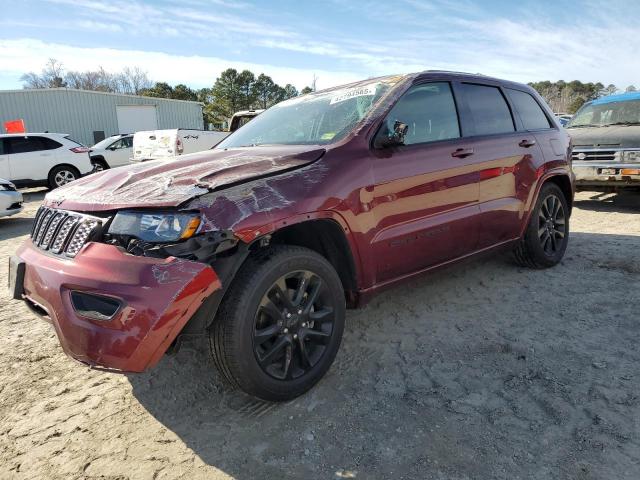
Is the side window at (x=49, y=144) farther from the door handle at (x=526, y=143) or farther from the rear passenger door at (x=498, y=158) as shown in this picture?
the door handle at (x=526, y=143)

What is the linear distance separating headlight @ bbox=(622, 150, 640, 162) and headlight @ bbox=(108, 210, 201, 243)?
728cm

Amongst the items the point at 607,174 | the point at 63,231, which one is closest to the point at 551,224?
the point at 607,174

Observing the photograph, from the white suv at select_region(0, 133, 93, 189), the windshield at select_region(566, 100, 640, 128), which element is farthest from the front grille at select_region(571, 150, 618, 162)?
the white suv at select_region(0, 133, 93, 189)

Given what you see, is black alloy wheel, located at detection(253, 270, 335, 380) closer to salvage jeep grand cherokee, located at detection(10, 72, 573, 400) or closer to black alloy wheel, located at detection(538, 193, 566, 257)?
salvage jeep grand cherokee, located at detection(10, 72, 573, 400)

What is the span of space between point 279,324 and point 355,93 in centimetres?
180

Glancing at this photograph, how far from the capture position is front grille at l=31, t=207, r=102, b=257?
2285mm

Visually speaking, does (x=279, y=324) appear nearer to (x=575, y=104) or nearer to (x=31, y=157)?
(x=31, y=157)

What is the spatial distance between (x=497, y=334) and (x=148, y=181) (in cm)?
249

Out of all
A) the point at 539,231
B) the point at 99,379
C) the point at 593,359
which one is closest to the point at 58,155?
the point at 99,379

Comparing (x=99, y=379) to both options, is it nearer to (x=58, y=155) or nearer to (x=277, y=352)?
(x=277, y=352)

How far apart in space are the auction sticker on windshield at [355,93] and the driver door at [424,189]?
0.79 feet

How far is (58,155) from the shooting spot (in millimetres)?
12383

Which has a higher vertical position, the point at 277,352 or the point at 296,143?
the point at 296,143

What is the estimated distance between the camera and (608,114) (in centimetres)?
832
